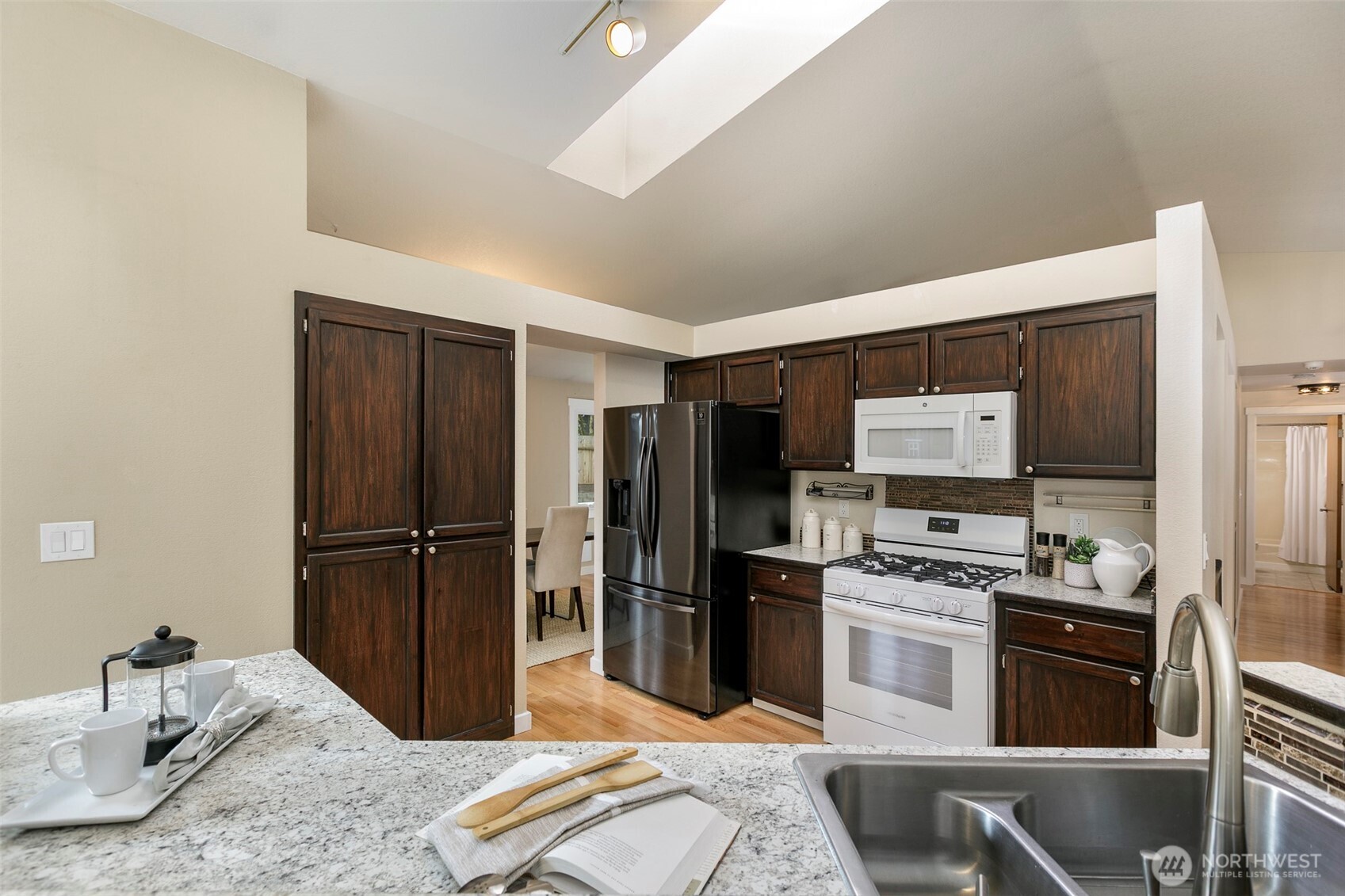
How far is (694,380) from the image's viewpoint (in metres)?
4.12

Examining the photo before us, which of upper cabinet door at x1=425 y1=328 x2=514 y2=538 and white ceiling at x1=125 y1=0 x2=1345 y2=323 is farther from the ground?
white ceiling at x1=125 y1=0 x2=1345 y2=323

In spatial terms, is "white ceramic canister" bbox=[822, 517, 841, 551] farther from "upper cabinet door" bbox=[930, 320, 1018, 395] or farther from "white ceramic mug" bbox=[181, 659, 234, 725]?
"white ceramic mug" bbox=[181, 659, 234, 725]

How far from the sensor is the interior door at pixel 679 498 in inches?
129

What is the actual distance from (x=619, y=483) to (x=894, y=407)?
1699 millimetres

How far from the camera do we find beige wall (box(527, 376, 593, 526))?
7.32 metres

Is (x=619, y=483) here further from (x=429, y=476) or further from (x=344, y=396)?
(x=344, y=396)

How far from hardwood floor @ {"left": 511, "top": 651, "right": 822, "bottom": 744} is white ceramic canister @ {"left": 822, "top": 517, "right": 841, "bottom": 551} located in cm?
99

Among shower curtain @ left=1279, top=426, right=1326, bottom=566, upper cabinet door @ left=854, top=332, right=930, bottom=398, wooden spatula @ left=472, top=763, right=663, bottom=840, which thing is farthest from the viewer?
shower curtain @ left=1279, top=426, right=1326, bottom=566

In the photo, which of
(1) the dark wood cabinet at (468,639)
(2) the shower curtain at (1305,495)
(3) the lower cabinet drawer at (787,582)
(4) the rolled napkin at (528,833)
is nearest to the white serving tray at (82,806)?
(4) the rolled napkin at (528,833)

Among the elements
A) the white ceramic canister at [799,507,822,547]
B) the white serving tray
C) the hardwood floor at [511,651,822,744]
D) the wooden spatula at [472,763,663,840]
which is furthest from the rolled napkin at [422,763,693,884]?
the white ceramic canister at [799,507,822,547]

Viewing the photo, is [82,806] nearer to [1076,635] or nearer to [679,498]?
[679,498]

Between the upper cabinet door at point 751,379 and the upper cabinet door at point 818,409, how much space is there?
7 cm

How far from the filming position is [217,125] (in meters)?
1.98

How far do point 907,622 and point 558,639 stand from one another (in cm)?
297
